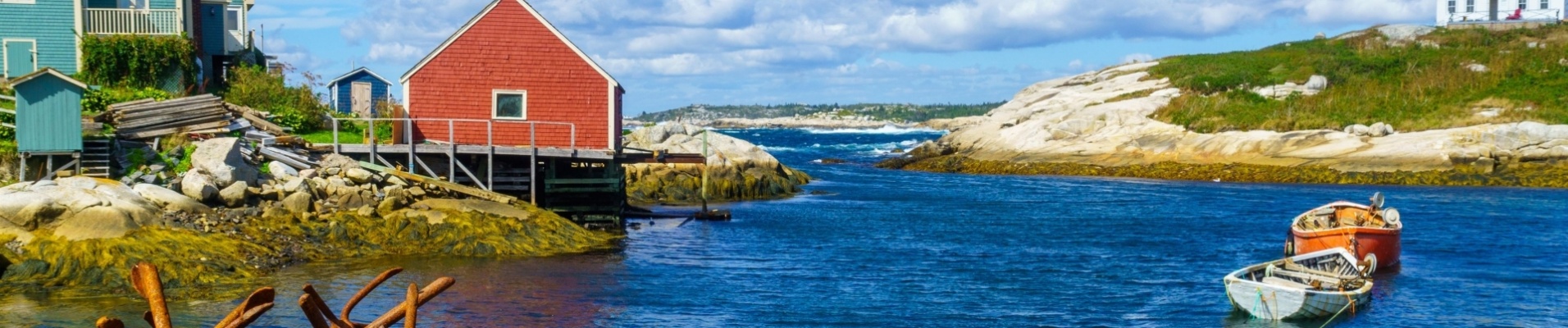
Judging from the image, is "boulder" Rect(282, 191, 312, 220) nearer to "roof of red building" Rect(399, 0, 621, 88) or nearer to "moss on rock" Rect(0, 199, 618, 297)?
"moss on rock" Rect(0, 199, 618, 297)

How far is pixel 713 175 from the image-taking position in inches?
1756

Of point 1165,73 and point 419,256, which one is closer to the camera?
point 419,256

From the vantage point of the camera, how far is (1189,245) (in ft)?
100

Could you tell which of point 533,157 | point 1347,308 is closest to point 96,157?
point 533,157

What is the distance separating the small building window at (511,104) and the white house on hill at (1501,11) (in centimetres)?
6361

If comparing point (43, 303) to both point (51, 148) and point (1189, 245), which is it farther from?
point (1189, 245)

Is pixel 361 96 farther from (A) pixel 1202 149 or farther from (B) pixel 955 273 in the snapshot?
(A) pixel 1202 149

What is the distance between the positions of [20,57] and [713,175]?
20258 mm

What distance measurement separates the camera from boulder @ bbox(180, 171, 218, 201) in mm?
24109

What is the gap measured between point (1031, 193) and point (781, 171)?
9028mm

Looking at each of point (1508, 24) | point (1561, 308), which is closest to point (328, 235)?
point (1561, 308)

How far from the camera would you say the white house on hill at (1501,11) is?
74.9m

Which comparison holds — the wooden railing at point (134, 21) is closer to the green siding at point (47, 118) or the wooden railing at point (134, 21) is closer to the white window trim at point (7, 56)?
the white window trim at point (7, 56)

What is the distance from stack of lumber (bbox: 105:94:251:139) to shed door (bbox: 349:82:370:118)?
15410 millimetres
